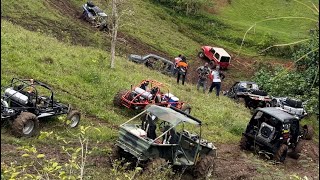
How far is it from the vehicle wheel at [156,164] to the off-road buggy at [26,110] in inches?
116

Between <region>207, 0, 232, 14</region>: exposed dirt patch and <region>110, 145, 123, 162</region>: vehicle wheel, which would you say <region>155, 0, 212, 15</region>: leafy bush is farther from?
<region>110, 145, 123, 162</region>: vehicle wheel

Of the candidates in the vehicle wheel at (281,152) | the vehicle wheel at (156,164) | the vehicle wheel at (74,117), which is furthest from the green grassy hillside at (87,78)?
the vehicle wheel at (156,164)

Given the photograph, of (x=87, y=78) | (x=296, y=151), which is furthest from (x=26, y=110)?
(x=296, y=151)

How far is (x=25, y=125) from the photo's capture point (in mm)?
11844

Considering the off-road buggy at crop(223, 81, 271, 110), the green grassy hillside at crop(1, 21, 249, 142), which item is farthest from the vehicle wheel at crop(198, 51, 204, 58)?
the green grassy hillside at crop(1, 21, 249, 142)

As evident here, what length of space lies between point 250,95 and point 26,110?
1555 centimetres

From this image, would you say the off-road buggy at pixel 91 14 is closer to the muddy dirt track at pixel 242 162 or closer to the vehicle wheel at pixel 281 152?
the muddy dirt track at pixel 242 162

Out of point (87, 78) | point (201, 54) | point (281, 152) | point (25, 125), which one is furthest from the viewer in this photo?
point (201, 54)

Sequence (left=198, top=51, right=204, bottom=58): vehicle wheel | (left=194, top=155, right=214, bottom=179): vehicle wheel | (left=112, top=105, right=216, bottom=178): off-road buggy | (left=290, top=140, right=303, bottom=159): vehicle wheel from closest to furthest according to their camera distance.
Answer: (left=112, top=105, right=216, bottom=178): off-road buggy, (left=194, top=155, right=214, bottom=179): vehicle wheel, (left=290, top=140, right=303, bottom=159): vehicle wheel, (left=198, top=51, right=204, bottom=58): vehicle wheel

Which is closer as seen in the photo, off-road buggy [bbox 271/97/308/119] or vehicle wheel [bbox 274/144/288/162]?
vehicle wheel [bbox 274/144/288/162]

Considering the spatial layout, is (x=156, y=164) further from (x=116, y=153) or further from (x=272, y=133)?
(x=272, y=133)

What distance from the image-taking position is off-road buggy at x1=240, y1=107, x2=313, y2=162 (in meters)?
15.2

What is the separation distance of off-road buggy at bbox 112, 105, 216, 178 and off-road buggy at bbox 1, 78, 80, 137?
2001 millimetres

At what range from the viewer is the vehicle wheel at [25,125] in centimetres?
1161
